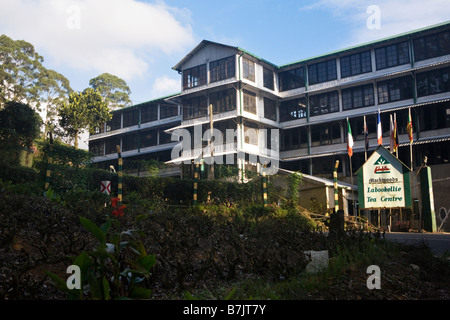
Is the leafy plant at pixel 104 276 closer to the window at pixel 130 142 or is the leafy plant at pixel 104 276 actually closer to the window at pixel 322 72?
the window at pixel 322 72

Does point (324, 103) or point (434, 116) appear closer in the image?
point (434, 116)

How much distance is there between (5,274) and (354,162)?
31578mm

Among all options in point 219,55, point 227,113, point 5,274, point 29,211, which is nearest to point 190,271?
point 5,274

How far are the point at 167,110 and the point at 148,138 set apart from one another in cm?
384

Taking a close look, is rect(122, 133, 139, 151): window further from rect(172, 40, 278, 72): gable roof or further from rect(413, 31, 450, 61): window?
rect(413, 31, 450, 61): window

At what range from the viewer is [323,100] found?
3625 centimetres

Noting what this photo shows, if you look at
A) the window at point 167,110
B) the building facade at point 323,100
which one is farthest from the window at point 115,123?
the building facade at point 323,100

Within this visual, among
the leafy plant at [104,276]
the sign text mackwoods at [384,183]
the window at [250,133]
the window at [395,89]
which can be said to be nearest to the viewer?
the leafy plant at [104,276]

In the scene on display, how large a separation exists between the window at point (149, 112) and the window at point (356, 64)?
19403 mm

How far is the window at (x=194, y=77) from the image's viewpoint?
37.0m

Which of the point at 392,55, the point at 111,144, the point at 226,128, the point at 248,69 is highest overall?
the point at 392,55

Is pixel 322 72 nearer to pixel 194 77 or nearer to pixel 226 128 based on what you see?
pixel 226 128

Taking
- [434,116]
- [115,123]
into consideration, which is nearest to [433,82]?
[434,116]

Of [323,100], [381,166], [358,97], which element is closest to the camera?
[381,166]
